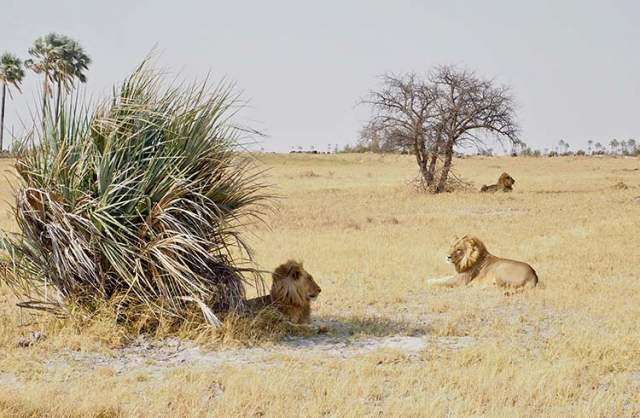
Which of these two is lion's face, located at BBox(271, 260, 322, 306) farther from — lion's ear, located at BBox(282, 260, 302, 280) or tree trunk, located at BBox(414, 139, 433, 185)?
tree trunk, located at BBox(414, 139, 433, 185)

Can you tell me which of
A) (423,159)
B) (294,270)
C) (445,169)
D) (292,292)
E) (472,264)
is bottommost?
(472,264)

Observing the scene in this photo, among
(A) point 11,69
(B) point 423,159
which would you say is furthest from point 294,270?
(A) point 11,69

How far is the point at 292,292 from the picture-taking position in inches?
376

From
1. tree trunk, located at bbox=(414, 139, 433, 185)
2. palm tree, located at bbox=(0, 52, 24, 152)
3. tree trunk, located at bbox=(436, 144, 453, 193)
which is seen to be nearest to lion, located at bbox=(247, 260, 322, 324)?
tree trunk, located at bbox=(436, 144, 453, 193)

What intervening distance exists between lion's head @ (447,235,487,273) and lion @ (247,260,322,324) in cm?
450

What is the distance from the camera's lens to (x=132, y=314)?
9.02 metres

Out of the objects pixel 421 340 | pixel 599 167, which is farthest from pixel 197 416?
pixel 599 167

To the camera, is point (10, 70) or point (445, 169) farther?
point (10, 70)

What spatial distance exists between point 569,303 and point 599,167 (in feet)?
189

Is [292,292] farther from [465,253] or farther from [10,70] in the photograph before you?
[10,70]

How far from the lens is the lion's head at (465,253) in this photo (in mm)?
13430

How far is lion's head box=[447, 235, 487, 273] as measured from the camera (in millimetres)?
13430

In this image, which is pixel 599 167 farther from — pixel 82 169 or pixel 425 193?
pixel 82 169

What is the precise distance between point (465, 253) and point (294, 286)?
4752 millimetres
